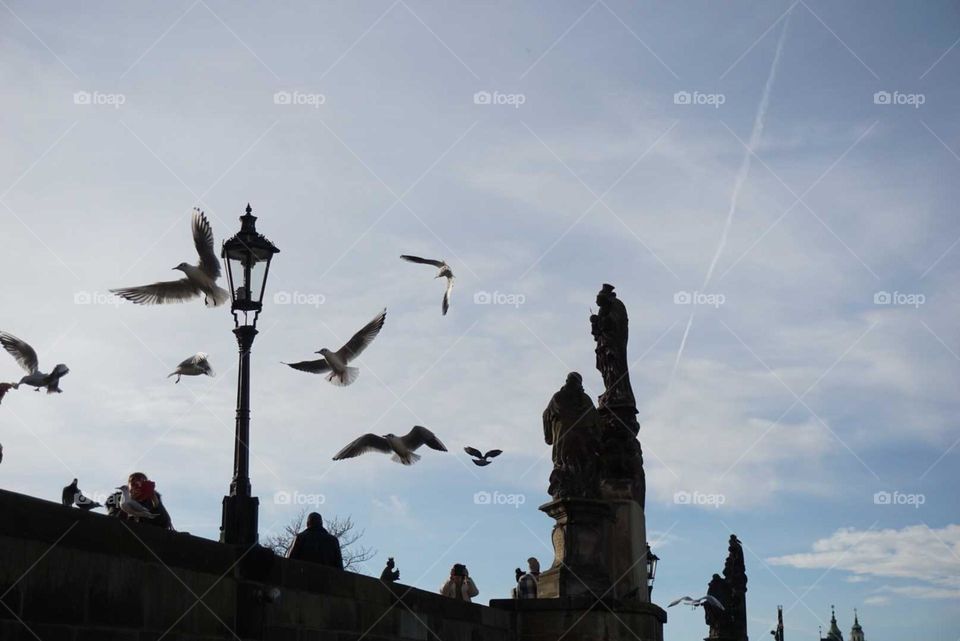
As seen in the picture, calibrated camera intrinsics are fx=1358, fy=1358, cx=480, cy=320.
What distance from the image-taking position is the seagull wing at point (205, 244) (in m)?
13.1

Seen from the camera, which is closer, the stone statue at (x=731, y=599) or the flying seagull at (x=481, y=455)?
the flying seagull at (x=481, y=455)

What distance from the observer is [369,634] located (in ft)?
36.5

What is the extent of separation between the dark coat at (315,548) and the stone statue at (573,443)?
147 inches

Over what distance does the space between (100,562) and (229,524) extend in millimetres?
1574

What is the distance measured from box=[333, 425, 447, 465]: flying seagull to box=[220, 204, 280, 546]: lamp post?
385cm

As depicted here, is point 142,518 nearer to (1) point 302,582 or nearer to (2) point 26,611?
(1) point 302,582

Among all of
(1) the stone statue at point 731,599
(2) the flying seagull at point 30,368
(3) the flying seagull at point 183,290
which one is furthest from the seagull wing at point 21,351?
(1) the stone statue at point 731,599

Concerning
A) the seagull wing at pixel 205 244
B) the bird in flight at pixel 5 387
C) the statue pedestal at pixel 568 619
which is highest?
the seagull wing at pixel 205 244

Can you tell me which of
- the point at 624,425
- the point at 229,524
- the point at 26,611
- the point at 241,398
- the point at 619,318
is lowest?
the point at 26,611

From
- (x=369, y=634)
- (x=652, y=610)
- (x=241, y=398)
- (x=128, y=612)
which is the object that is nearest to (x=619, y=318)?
(x=652, y=610)

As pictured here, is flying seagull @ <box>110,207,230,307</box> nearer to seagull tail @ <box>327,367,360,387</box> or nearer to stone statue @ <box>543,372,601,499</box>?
seagull tail @ <box>327,367,360,387</box>

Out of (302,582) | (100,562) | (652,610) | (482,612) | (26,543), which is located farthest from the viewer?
(652,610)

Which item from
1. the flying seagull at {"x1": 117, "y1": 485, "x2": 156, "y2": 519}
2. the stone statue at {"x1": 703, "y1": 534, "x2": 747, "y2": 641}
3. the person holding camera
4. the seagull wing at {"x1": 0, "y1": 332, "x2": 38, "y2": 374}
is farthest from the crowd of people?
the stone statue at {"x1": 703, "y1": 534, "x2": 747, "y2": 641}

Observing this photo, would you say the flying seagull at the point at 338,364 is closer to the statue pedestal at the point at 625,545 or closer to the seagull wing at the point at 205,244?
the seagull wing at the point at 205,244
